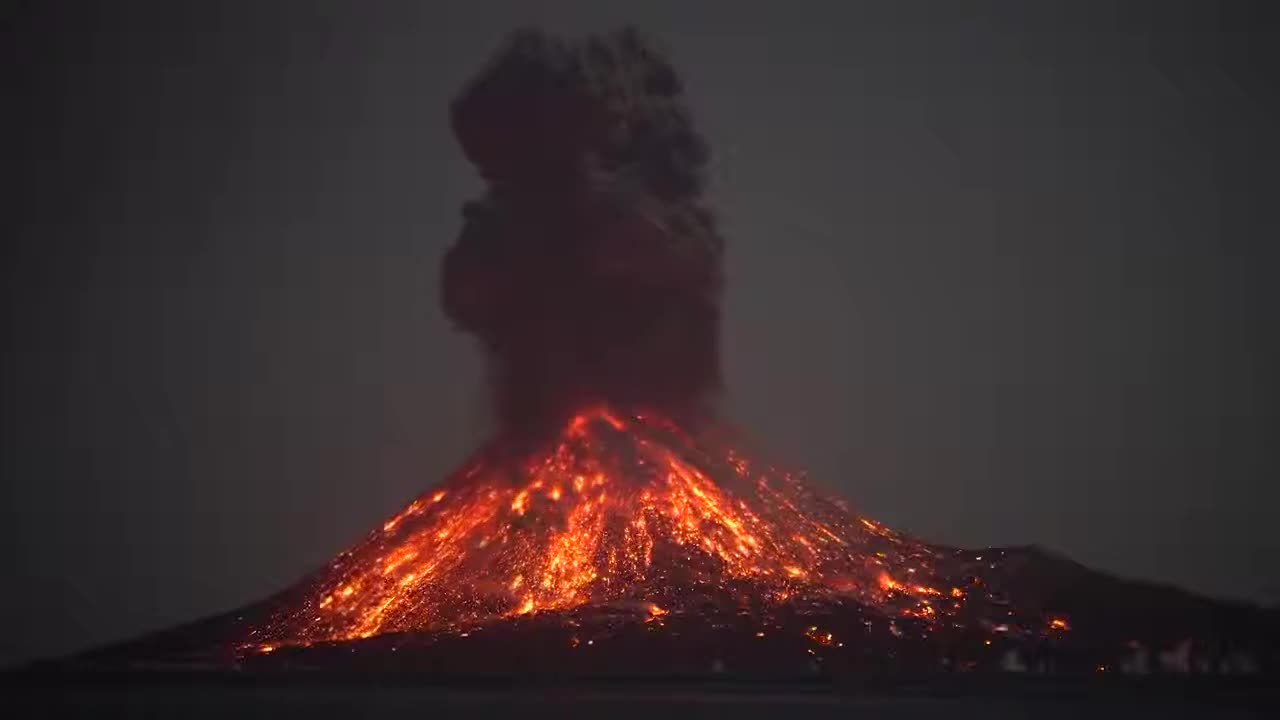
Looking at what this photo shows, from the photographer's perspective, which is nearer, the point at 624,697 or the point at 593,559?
the point at 624,697

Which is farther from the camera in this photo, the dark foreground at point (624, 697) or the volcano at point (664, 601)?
the volcano at point (664, 601)

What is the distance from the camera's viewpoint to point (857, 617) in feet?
423

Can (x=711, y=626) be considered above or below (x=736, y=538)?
below

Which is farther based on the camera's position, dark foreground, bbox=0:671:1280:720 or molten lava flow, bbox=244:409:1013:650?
molten lava flow, bbox=244:409:1013:650

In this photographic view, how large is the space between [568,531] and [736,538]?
16.5m

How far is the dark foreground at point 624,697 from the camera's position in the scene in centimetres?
7625

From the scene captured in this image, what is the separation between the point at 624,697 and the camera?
86500 mm

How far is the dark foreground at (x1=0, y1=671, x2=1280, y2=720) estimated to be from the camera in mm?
76250

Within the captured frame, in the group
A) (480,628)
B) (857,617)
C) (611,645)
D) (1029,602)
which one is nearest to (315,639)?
(480,628)

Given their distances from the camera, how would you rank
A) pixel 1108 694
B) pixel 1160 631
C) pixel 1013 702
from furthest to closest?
pixel 1160 631 → pixel 1108 694 → pixel 1013 702

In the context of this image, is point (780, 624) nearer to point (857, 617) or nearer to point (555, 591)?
point (857, 617)

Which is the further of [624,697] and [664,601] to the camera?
[664,601]

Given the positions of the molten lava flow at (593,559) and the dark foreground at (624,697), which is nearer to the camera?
the dark foreground at (624,697)

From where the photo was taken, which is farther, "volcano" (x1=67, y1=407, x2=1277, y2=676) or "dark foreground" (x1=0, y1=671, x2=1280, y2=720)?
"volcano" (x1=67, y1=407, x2=1277, y2=676)
